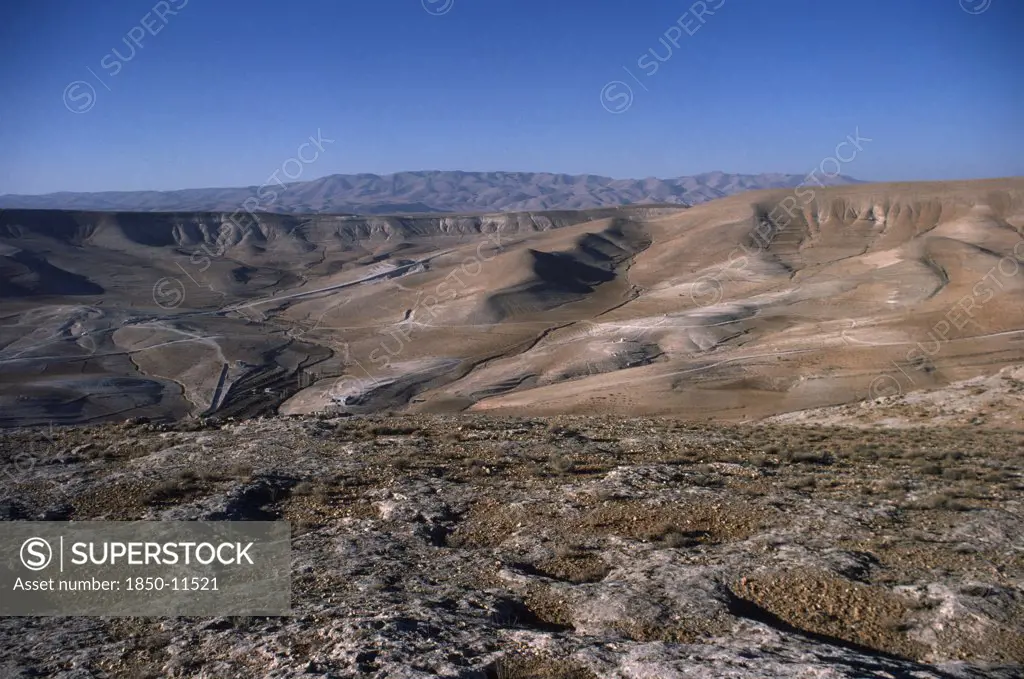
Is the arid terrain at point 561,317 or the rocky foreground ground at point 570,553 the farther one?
the arid terrain at point 561,317

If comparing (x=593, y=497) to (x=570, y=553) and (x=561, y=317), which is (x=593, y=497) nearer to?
(x=570, y=553)

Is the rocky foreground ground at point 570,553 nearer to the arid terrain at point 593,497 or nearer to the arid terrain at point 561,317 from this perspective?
the arid terrain at point 593,497

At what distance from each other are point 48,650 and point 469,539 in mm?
4082

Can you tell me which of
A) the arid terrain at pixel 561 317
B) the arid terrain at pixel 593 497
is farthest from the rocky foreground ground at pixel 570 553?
the arid terrain at pixel 561 317

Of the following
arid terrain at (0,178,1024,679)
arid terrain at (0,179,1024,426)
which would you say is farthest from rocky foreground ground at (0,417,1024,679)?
arid terrain at (0,179,1024,426)

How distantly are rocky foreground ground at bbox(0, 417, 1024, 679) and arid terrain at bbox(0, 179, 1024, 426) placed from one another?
13.5 metres

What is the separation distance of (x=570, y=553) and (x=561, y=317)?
151 feet

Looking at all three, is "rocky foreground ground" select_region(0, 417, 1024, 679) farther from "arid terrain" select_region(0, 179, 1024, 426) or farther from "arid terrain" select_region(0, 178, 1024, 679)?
"arid terrain" select_region(0, 179, 1024, 426)

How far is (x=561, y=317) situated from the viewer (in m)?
53.6

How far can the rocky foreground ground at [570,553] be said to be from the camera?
5.64m

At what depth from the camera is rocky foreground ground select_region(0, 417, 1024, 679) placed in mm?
5641

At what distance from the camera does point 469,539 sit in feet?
27.3

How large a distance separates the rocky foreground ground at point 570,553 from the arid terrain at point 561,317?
1348 centimetres

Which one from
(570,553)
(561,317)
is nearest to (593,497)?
(570,553)
